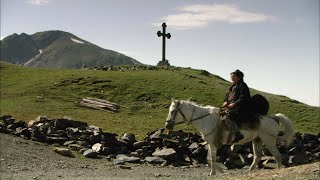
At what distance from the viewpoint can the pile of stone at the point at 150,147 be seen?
23.5m

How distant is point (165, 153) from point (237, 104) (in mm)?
7114

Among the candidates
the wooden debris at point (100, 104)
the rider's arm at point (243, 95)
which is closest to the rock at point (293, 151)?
the rider's arm at point (243, 95)

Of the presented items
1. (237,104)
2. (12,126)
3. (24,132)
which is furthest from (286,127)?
(12,126)

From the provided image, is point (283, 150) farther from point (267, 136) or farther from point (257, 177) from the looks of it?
point (257, 177)

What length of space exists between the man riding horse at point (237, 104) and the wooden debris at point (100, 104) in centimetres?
2203

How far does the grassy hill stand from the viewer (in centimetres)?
3600

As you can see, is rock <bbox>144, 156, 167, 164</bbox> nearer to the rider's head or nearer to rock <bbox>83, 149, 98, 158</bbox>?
rock <bbox>83, 149, 98, 158</bbox>

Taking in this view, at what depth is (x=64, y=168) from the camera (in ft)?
68.0

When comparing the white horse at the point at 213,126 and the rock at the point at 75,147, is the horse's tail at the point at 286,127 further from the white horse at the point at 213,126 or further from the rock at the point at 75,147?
the rock at the point at 75,147

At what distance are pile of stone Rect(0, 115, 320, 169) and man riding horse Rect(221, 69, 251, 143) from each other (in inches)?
212

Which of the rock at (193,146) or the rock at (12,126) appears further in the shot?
the rock at (12,126)

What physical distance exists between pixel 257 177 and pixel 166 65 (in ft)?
143

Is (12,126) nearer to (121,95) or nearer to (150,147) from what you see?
(150,147)

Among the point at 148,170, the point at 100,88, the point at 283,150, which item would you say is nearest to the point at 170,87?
the point at 100,88
